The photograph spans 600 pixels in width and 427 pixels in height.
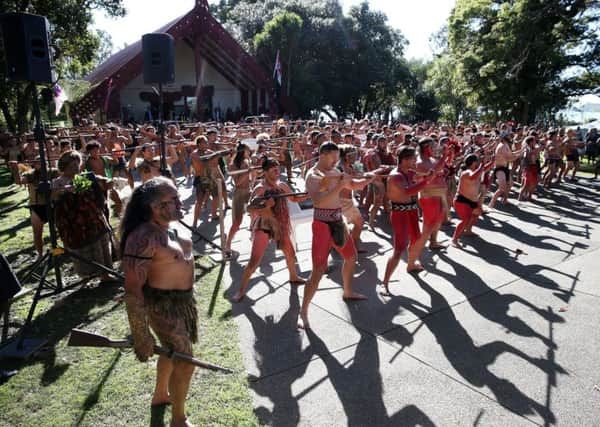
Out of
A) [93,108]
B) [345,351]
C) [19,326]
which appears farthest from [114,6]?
[345,351]

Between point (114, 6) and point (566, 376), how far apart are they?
20.8 m

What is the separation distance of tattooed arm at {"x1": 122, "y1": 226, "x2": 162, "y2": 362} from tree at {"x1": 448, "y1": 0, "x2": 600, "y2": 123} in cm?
2387

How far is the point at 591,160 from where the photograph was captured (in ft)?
61.3

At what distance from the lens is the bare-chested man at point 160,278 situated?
249cm

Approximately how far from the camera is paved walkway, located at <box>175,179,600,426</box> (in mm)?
3211

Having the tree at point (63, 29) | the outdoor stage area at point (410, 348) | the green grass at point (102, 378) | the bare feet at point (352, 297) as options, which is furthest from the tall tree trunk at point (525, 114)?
the green grass at point (102, 378)

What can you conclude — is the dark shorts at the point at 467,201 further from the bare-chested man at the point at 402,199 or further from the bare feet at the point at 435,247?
the bare-chested man at the point at 402,199

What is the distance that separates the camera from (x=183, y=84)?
98.3 feet

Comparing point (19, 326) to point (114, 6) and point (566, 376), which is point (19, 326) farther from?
point (114, 6)

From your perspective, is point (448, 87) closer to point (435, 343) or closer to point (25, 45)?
point (435, 343)

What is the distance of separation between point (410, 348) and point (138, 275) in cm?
260

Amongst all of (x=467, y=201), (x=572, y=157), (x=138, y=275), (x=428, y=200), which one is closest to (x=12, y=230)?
(x=138, y=275)

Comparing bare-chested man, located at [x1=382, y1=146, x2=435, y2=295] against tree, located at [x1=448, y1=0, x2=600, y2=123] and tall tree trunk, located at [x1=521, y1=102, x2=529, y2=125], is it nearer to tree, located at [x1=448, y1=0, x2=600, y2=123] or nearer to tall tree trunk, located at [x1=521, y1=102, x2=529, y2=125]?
tree, located at [x1=448, y1=0, x2=600, y2=123]

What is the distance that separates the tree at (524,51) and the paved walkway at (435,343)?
18.9 meters
